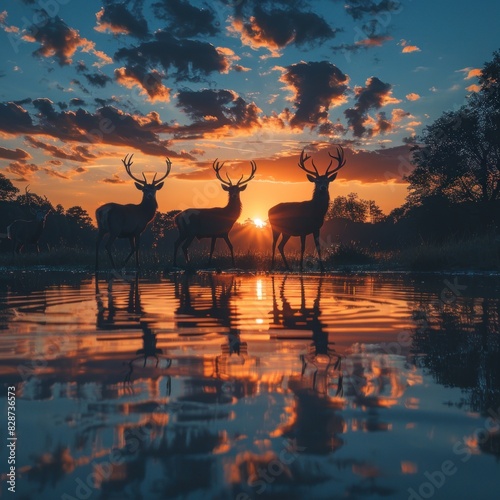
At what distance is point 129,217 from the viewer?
72.6 ft

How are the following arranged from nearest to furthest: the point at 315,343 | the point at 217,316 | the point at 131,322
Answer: the point at 315,343, the point at 131,322, the point at 217,316

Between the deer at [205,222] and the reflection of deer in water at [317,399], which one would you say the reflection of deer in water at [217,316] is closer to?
the reflection of deer in water at [317,399]

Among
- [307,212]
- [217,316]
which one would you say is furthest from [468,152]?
[217,316]

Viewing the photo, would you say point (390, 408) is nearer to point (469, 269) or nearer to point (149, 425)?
point (149, 425)

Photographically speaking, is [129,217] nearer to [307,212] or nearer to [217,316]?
[307,212]

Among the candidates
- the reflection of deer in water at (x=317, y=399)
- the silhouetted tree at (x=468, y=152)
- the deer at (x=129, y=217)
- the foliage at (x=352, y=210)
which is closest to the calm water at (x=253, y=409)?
the reflection of deer in water at (x=317, y=399)

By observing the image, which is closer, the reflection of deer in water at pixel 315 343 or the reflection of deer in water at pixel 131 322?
the reflection of deer in water at pixel 315 343

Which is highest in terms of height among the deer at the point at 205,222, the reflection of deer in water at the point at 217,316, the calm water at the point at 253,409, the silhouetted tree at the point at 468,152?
the silhouetted tree at the point at 468,152

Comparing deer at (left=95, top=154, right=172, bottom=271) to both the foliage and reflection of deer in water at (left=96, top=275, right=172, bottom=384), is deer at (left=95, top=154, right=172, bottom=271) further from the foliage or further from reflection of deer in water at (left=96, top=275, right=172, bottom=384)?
the foliage

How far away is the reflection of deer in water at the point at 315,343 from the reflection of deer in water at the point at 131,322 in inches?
38.1

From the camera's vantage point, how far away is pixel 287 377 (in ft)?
12.6

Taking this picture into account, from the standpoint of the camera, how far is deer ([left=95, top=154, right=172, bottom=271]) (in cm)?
2175

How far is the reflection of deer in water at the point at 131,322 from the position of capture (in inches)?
182

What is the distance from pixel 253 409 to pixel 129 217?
1951cm
